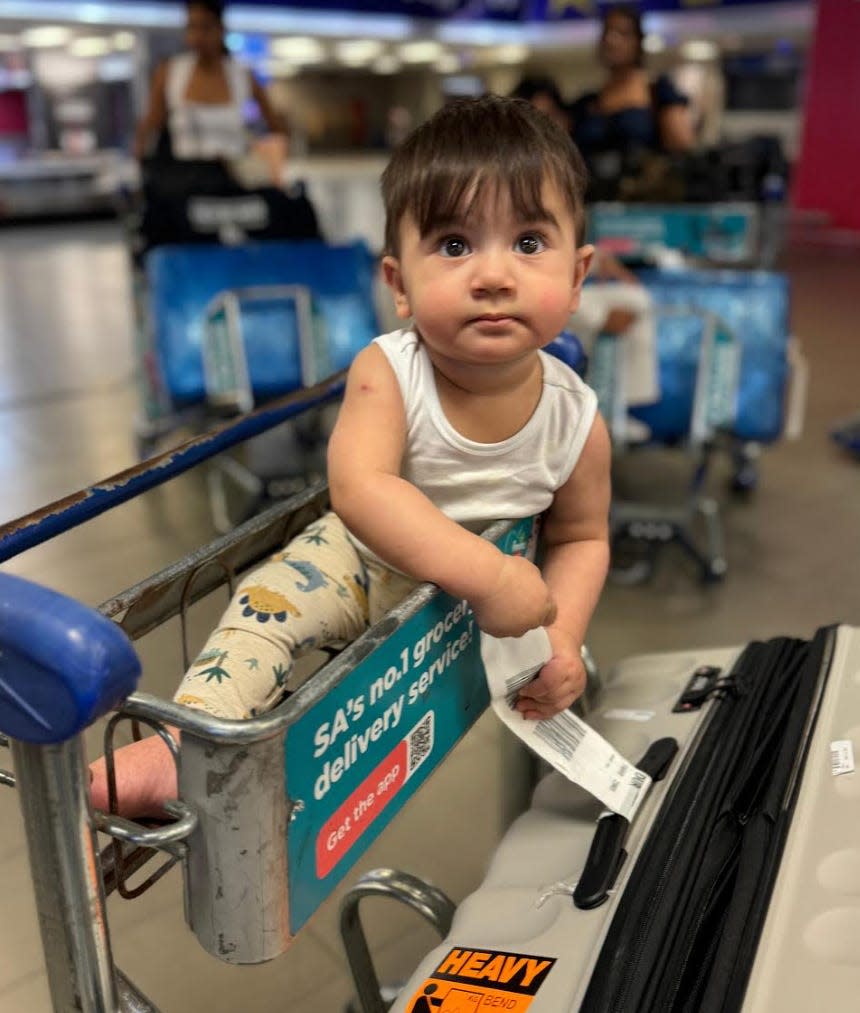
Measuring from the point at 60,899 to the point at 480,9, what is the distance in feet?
42.9

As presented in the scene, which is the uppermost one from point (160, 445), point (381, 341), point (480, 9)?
point (480, 9)

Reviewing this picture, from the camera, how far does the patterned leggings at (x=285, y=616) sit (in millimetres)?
1039

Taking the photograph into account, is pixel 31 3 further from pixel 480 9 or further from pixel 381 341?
pixel 381 341

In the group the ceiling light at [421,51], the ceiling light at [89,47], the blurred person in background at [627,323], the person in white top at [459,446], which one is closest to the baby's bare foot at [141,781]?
the person in white top at [459,446]

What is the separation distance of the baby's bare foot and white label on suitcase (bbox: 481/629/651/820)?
33 centimetres

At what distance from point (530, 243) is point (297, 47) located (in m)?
16.3

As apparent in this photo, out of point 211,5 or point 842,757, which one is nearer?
point 842,757

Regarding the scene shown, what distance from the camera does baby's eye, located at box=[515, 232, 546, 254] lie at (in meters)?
1.03

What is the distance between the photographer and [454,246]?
1031mm

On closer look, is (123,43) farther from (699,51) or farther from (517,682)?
(517,682)

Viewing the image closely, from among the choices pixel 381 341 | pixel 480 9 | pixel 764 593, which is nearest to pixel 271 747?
pixel 381 341

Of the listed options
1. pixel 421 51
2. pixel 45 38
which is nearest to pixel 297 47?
pixel 421 51

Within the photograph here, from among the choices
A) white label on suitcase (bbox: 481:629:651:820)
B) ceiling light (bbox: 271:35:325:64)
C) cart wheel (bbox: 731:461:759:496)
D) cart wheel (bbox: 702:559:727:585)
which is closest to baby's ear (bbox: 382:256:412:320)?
white label on suitcase (bbox: 481:629:651:820)

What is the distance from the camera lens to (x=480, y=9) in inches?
483
